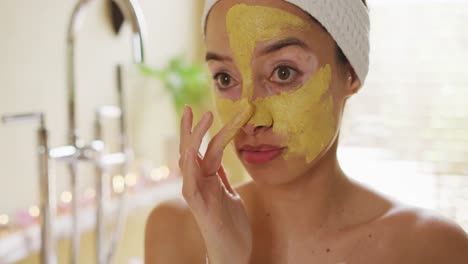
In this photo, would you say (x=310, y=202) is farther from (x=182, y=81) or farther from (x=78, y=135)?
(x=182, y=81)

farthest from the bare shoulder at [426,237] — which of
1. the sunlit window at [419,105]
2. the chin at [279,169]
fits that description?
the sunlit window at [419,105]

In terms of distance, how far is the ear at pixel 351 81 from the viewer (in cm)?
94

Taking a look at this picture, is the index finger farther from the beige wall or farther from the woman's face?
the beige wall

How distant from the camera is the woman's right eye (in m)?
0.90

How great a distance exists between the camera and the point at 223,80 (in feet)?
2.98

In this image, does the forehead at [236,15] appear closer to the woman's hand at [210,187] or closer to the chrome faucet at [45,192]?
the woman's hand at [210,187]

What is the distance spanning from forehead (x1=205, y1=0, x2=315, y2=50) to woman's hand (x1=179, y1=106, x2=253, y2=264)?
4.6 inches

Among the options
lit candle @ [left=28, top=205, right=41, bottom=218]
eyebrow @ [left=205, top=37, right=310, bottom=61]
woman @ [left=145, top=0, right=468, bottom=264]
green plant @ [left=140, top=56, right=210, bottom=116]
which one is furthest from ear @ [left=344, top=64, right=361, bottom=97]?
green plant @ [left=140, top=56, right=210, bottom=116]

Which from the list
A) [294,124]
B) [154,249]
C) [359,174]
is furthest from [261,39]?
[359,174]

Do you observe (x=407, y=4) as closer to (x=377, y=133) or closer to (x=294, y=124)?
(x=377, y=133)

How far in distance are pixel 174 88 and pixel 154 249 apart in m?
1.45

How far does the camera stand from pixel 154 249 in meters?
0.99

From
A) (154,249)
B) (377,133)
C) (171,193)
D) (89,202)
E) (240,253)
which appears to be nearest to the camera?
(240,253)

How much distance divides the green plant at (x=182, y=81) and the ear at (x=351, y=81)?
146 cm
